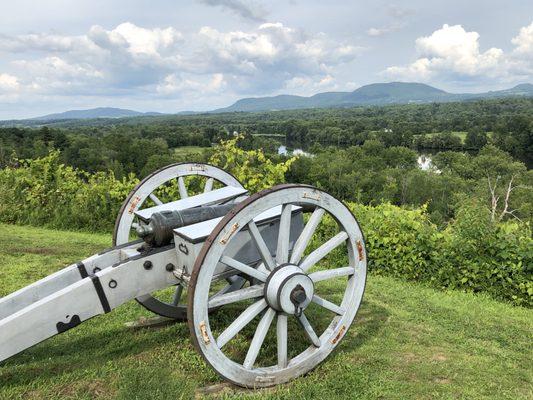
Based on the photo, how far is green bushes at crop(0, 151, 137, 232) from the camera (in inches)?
379

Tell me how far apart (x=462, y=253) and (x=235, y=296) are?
4061 millimetres

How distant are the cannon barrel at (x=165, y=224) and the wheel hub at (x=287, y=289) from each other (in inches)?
29.2

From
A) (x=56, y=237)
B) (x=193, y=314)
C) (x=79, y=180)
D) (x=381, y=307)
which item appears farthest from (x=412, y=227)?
(x=79, y=180)

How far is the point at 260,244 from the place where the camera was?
3.25m

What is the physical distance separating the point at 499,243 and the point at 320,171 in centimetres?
6165

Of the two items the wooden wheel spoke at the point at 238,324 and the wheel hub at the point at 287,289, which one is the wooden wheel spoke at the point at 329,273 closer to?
the wheel hub at the point at 287,289

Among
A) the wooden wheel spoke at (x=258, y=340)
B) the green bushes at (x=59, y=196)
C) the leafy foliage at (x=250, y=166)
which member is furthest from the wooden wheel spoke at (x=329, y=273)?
the green bushes at (x=59, y=196)

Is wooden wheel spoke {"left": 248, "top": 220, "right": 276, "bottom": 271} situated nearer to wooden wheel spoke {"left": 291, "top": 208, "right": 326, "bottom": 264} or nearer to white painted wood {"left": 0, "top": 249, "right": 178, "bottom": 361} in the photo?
wooden wheel spoke {"left": 291, "top": 208, "right": 326, "bottom": 264}

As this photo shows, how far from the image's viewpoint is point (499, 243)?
597 centimetres

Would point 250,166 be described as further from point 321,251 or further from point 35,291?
point 35,291

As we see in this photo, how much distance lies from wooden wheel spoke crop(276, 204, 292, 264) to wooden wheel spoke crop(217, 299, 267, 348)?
341 millimetres

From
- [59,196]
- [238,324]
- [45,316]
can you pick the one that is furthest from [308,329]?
[59,196]

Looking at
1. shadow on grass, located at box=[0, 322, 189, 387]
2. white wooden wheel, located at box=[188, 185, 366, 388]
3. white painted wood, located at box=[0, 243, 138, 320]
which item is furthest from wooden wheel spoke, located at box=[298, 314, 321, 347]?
white painted wood, located at box=[0, 243, 138, 320]

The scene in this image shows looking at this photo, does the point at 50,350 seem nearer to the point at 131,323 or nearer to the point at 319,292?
the point at 131,323
